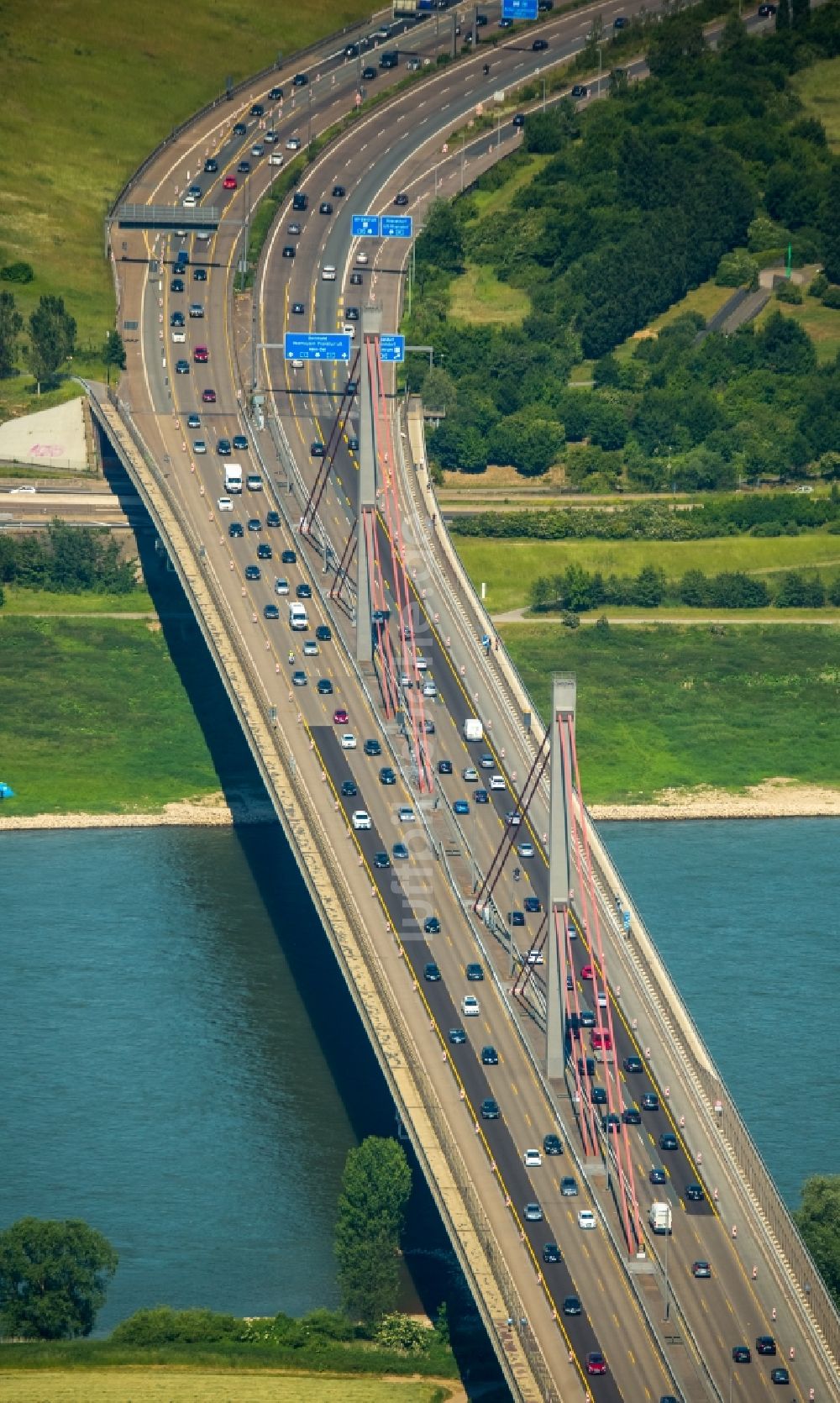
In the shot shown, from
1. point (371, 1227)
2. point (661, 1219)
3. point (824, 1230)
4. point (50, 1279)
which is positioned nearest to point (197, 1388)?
point (50, 1279)

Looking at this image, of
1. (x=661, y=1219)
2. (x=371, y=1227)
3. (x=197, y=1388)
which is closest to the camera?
(x=197, y=1388)

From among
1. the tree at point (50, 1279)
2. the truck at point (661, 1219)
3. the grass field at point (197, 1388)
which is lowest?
the grass field at point (197, 1388)

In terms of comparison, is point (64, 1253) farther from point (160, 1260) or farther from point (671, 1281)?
point (671, 1281)

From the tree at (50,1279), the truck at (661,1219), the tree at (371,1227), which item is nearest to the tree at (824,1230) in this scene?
the truck at (661,1219)

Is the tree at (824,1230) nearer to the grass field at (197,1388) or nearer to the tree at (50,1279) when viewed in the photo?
the grass field at (197,1388)

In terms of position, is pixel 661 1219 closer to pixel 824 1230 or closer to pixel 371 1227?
pixel 824 1230
